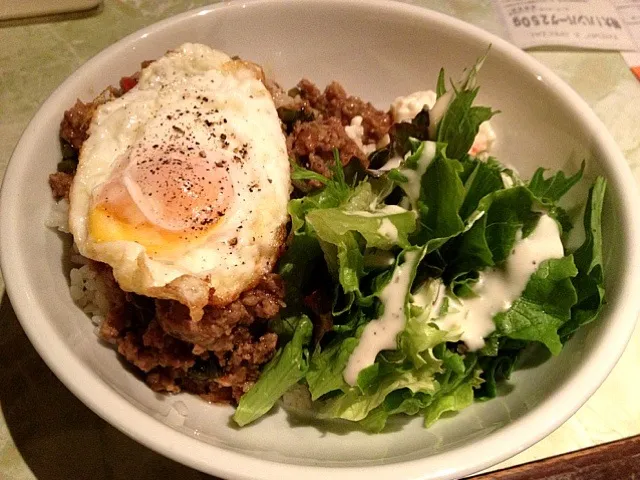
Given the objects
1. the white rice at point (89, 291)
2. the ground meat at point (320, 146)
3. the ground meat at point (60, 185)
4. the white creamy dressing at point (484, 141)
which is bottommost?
the white rice at point (89, 291)

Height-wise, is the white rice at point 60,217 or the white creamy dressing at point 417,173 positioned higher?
the white creamy dressing at point 417,173

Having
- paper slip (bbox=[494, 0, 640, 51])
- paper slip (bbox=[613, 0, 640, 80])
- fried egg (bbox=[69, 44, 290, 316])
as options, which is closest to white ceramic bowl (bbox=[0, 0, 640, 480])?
fried egg (bbox=[69, 44, 290, 316])

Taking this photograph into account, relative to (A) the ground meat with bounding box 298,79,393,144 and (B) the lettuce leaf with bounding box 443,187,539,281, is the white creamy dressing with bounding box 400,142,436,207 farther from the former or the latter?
(A) the ground meat with bounding box 298,79,393,144

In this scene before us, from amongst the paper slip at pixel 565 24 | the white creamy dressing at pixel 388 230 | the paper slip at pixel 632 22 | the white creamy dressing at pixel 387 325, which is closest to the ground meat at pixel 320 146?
the white creamy dressing at pixel 388 230

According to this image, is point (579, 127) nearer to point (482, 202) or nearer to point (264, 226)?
point (482, 202)

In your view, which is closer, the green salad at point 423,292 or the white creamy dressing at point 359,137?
the green salad at point 423,292

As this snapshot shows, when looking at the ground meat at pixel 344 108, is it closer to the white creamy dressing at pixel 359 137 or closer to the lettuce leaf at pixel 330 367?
the white creamy dressing at pixel 359 137

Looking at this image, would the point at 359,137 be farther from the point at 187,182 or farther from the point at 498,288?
the point at 498,288
